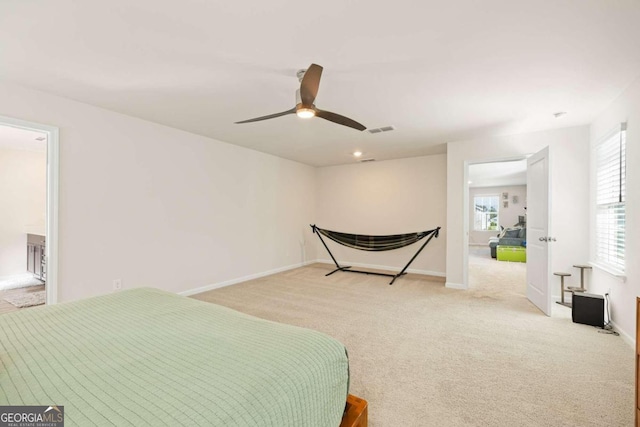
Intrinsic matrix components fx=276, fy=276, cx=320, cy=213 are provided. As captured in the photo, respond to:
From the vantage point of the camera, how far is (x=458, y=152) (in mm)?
4195

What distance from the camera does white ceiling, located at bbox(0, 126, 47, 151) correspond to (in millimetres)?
3436

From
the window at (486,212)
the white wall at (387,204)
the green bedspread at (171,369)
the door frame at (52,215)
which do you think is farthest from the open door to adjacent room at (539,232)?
the window at (486,212)

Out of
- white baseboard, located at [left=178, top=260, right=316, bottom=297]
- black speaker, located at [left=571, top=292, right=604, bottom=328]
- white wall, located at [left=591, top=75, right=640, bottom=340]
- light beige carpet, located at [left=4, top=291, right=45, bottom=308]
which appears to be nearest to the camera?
white wall, located at [left=591, top=75, right=640, bottom=340]

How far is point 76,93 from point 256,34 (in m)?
2.07

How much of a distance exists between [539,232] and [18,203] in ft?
24.7

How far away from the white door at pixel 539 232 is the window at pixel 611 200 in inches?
20.2

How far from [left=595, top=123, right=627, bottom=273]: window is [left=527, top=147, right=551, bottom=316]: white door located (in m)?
0.51

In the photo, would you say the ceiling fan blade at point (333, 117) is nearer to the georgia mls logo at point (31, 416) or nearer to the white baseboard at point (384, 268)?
the georgia mls logo at point (31, 416)

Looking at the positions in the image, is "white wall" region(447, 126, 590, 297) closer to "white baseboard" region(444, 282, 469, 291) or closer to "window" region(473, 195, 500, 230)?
"white baseboard" region(444, 282, 469, 291)

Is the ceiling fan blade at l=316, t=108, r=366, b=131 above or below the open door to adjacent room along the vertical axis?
above

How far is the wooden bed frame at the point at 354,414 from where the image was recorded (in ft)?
3.93

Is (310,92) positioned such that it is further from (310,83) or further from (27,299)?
(27,299)

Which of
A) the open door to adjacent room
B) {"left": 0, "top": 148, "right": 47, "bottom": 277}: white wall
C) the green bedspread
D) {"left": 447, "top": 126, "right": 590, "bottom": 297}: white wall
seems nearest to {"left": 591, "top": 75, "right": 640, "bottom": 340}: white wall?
the open door to adjacent room

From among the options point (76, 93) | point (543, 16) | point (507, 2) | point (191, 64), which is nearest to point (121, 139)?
point (76, 93)
